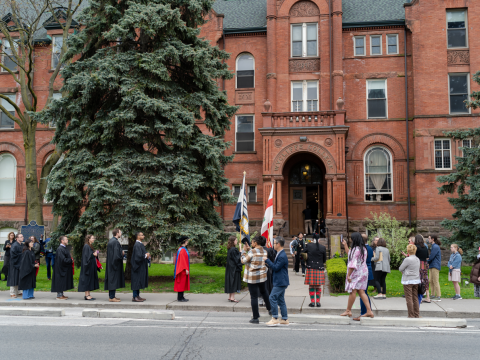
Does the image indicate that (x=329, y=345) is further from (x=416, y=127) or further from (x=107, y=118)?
(x=416, y=127)

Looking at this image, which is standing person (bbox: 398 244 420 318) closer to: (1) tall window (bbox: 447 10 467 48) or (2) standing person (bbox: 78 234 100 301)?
(2) standing person (bbox: 78 234 100 301)

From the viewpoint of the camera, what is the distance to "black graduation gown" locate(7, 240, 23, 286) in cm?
1294

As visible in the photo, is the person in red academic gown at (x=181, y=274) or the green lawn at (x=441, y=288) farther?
the green lawn at (x=441, y=288)

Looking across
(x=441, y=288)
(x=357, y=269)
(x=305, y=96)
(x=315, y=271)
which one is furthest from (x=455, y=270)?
(x=305, y=96)

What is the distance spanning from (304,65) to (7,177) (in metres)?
20.7

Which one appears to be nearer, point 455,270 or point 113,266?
point 113,266

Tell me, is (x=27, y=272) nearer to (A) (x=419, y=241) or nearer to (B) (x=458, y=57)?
(A) (x=419, y=241)

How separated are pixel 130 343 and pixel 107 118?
968 cm

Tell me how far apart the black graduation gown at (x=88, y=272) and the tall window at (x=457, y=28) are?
22.6m

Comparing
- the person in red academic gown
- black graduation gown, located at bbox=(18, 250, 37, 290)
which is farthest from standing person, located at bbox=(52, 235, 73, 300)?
the person in red academic gown

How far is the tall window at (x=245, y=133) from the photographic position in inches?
1038

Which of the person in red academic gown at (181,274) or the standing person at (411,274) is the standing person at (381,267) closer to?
the standing person at (411,274)

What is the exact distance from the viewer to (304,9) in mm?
26156

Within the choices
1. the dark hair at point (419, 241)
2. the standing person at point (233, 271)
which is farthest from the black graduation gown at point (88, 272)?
the dark hair at point (419, 241)
